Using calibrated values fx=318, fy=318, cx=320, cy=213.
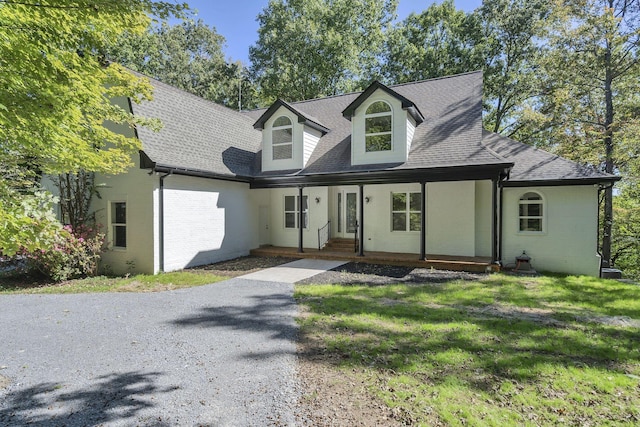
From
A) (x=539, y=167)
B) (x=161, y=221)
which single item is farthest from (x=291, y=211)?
(x=539, y=167)

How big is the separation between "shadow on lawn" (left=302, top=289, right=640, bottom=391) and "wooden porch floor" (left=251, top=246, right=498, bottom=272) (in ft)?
13.4

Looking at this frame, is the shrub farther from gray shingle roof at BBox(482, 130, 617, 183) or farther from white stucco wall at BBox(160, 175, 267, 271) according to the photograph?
gray shingle roof at BBox(482, 130, 617, 183)

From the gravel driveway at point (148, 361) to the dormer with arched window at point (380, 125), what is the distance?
710 centimetres

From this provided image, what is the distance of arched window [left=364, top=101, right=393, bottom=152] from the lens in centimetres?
1190

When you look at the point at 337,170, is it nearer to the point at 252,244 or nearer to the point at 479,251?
the point at 252,244

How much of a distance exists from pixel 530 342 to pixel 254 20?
1163 inches

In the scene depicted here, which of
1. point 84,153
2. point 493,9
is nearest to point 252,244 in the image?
point 84,153

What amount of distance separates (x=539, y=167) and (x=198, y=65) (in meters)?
29.6

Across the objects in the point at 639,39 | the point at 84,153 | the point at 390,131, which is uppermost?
the point at 639,39

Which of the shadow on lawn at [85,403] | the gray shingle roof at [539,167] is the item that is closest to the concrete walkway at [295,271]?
the shadow on lawn at [85,403]

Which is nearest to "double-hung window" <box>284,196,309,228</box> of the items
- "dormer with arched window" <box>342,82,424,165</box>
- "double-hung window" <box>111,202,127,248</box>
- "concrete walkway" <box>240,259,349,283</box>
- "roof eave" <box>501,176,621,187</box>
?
"concrete walkway" <box>240,259,349,283</box>

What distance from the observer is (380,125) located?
12008 millimetres

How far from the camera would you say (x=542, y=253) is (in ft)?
36.1

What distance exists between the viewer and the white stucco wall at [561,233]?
10453 mm
